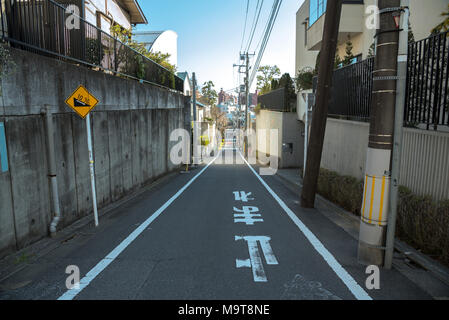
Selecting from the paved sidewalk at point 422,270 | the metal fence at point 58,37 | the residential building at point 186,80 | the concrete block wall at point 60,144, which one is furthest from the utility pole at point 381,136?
the residential building at point 186,80

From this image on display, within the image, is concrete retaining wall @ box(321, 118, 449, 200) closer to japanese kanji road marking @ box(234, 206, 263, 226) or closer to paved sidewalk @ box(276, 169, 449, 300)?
paved sidewalk @ box(276, 169, 449, 300)

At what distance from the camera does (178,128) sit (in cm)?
1969

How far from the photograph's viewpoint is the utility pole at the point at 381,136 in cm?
435

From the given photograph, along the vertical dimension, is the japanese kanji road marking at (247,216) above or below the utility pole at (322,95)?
below

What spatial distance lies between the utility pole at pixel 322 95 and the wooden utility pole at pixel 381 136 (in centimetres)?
353

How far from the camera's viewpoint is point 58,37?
24.0 ft

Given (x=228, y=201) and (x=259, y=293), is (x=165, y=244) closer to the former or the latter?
(x=259, y=293)

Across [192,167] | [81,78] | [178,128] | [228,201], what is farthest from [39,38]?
[192,167]

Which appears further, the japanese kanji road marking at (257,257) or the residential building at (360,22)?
the residential building at (360,22)

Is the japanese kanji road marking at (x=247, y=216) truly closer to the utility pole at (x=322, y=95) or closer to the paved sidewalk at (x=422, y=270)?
the utility pole at (x=322, y=95)

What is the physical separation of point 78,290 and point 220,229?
3205mm

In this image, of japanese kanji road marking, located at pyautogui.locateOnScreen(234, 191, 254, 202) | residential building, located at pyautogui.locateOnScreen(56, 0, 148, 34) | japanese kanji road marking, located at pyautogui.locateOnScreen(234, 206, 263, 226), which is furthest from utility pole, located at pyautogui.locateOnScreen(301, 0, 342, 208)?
residential building, located at pyautogui.locateOnScreen(56, 0, 148, 34)

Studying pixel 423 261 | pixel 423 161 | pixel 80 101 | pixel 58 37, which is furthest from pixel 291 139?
pixel 423 261

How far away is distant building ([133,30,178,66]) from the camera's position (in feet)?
109
